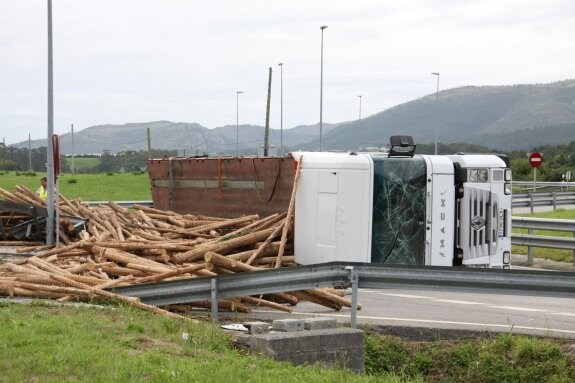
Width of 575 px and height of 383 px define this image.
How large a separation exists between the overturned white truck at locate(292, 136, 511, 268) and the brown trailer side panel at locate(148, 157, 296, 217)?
2.29 m

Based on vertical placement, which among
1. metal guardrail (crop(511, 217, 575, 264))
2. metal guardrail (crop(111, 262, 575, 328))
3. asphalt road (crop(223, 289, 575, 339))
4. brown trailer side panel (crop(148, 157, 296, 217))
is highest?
brown trailer side panel (crop(148, 157, 296, 217))

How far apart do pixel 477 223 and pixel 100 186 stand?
159 ft

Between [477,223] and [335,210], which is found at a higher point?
[335,210]

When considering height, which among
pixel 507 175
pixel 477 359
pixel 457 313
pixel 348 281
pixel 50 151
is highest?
pixel 50 151

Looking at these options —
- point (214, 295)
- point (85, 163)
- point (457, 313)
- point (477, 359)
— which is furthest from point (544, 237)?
point (85, 163)

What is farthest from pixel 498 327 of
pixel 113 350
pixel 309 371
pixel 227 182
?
pixel 227 182

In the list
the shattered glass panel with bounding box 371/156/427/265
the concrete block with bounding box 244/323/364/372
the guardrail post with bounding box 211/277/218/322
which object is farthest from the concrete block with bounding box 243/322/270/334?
the shattered glass panel with bounding box 371/156/427/265

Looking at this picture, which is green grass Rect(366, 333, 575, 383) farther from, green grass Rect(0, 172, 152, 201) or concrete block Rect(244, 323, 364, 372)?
green grass Rect(0, 172, 152, 201)

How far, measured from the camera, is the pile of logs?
1330 centimetres

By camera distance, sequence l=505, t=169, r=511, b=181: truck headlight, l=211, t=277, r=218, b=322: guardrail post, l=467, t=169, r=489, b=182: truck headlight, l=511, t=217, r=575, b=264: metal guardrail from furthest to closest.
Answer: l=511, t=217, r=575, b=264: metal guardrail
l=505, t=169, r=511, b=181: truck headlight
l=467, t=169, r=489, b=182: truck headlight
l=211, t=277, r=218, b=322: guardrail post

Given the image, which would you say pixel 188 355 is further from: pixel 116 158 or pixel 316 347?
pixel 116 158

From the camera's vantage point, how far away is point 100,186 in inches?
2442

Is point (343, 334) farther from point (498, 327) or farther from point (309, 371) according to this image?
point (498, 327)

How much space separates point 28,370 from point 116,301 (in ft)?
14.3
